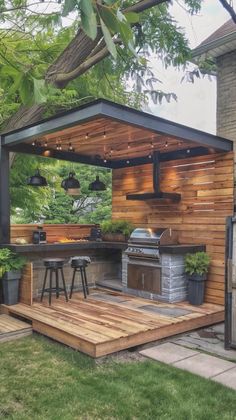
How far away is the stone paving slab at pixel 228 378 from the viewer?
135 inches

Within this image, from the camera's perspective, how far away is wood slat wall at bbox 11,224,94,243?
6.55m

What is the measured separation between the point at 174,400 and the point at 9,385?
1.54m

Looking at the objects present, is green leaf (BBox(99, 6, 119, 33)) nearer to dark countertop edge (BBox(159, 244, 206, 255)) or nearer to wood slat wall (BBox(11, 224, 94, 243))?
dark countertop edge (BBox(159, 244, 206, 255))

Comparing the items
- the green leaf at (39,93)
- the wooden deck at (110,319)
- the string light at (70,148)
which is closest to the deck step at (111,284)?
the wooden deck at (110,319)

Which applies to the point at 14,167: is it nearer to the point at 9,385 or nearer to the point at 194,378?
the point at 9,385

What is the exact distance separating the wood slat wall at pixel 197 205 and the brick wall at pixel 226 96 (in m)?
1.78

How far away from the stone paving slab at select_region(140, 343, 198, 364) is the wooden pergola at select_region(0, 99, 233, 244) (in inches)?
110

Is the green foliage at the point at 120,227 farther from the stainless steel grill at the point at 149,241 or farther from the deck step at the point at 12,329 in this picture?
the deck step at the point at 12,329

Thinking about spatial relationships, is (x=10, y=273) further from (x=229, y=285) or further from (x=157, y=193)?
(x=229, y=285)

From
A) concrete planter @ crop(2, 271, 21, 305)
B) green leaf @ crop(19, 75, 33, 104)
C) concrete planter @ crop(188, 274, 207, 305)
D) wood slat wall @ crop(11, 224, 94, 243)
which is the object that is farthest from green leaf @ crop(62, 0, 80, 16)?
wood slat wall @ crop(11, 224, 94, 243)

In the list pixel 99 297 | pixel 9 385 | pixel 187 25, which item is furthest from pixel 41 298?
pixel 187 25

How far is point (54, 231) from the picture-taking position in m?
7.11

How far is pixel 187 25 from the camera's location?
→ 7395mm

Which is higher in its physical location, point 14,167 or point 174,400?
point 14,167
